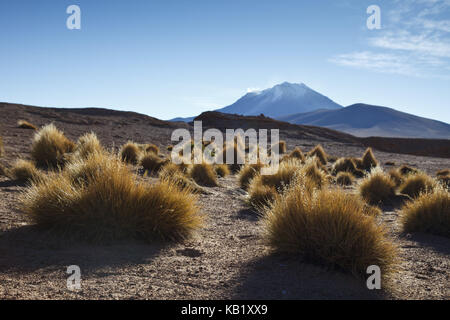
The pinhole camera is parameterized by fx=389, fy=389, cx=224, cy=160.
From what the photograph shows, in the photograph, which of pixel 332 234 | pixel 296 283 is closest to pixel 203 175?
pixel 332 234

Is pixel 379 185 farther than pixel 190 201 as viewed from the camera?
Yes

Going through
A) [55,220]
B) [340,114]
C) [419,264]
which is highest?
[340,114]

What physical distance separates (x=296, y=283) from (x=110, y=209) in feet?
6.70

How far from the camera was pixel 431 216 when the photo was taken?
17.1 feet

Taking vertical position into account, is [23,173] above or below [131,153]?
below

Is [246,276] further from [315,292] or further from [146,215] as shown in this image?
[146,215]

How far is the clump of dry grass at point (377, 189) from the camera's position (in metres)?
7.89

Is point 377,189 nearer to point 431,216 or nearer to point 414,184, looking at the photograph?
point 414,184

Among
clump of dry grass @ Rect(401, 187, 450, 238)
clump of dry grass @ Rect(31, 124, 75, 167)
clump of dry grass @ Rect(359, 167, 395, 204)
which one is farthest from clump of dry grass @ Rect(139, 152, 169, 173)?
clump of dry grass @ Rect(401, 187, 450, 238)

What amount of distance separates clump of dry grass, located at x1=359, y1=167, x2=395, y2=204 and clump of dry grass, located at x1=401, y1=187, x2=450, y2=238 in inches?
96.7

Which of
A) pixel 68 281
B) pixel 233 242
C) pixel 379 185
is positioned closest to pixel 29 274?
pixel 68 281

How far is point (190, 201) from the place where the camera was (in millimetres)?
4492
